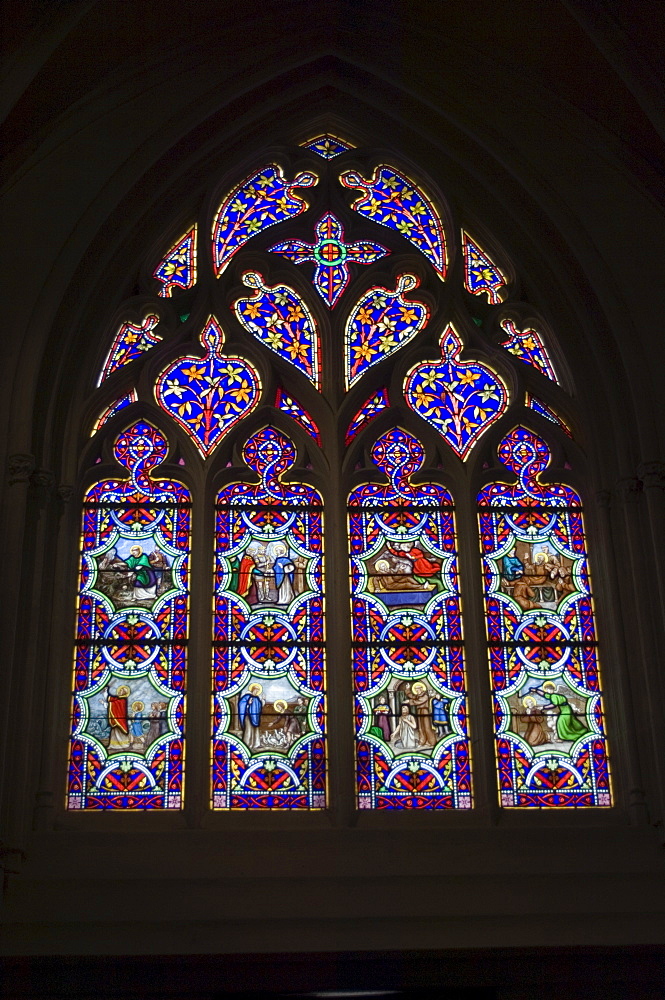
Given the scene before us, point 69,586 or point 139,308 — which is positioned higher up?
point 139,308

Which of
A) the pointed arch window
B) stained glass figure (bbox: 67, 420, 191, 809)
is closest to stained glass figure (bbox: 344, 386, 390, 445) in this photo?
the pointed arch window

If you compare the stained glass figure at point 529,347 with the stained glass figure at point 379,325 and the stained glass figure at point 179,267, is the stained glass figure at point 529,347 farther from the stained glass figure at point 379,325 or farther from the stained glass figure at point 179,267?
the stained glass figure at point 179,267

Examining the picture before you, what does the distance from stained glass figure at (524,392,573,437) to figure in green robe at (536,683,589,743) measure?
1.89m

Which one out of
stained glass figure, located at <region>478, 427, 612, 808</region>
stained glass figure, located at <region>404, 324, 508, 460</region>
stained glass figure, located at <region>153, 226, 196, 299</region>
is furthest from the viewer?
stained glass figure, located at <region>153, 226, 196, 299</region>

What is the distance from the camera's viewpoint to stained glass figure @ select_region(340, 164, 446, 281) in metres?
10.4

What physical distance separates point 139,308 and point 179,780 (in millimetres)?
3402

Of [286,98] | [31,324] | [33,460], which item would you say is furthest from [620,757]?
[286,98]

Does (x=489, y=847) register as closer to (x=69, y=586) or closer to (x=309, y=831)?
(x=309, y=831)

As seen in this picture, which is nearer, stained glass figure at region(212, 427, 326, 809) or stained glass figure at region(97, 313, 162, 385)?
stained glass figure at region(212, 427, 326, 809)

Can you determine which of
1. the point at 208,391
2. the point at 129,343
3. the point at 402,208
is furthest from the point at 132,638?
the point at 402,208

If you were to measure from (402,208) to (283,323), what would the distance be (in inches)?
55.0

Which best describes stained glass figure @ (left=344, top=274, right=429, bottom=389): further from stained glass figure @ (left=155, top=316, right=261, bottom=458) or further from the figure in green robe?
the figure in green robe

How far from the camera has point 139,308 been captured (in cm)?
989

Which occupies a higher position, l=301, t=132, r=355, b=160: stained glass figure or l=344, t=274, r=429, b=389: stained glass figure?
l=301, t=132, r=355, b=160: stained glass figure
